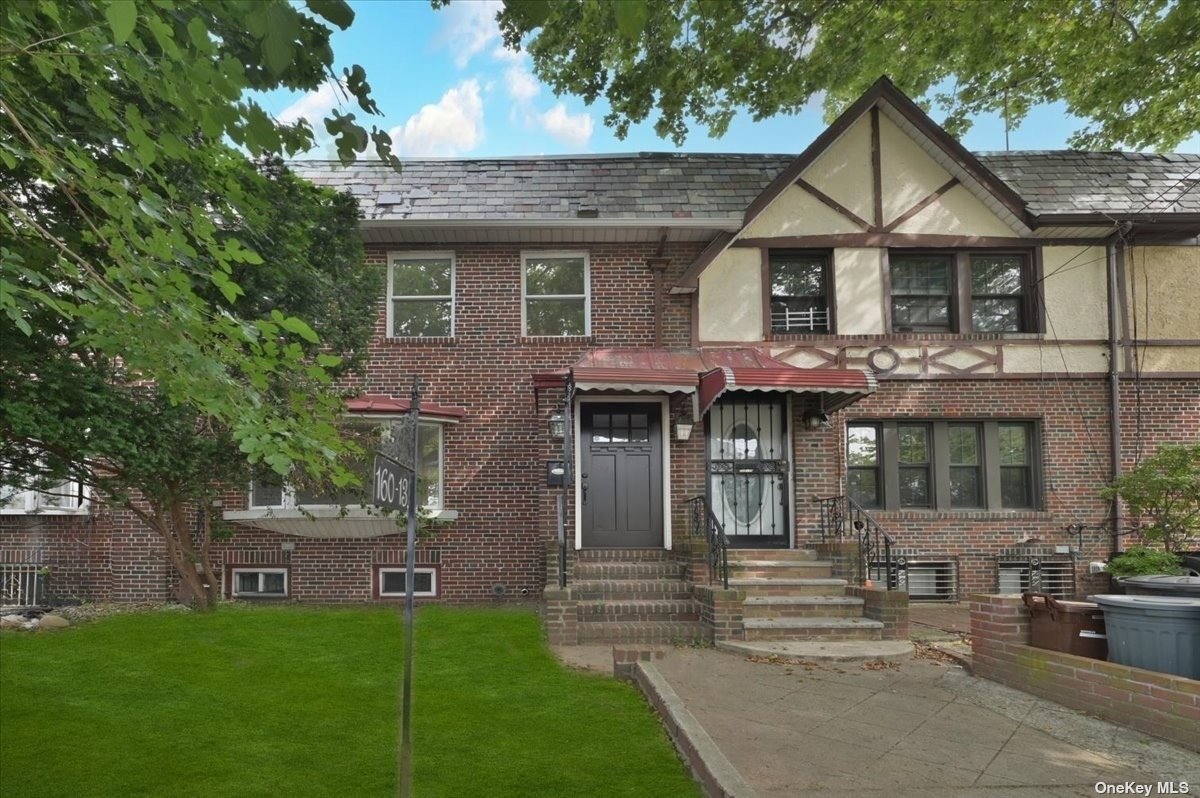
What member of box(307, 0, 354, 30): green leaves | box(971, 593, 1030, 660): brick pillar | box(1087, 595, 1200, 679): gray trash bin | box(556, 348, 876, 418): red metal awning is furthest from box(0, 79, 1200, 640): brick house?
box(307, 0, 354, 30): green leaves

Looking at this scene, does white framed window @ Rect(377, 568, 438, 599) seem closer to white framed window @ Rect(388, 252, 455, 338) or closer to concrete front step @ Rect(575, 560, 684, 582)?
concrete front step @ Rect(575, 560, 684, 582)

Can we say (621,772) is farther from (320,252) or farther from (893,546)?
(893,546)

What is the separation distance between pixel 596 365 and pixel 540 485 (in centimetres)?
220

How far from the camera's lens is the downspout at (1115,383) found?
1159cm

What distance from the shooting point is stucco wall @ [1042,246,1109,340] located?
11.8 meters

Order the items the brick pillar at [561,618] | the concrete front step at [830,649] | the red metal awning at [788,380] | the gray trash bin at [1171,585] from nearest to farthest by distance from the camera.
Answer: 1. the gray trash bin at [1171,585]
2. the concrete front step at [830,649]
3. the brick pillar at [561,618]
4. the red metal awning at [788,380]

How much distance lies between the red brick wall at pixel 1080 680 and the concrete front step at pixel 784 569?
2.69m

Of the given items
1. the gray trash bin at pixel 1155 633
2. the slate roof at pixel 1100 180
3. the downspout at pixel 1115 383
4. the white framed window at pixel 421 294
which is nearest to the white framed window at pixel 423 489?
the white framed window at pixel 421 294

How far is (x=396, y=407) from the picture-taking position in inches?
435

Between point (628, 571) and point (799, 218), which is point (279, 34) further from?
point (799, 218)

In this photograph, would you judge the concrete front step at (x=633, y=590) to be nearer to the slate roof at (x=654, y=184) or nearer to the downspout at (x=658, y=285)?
the downspout at (x=658, y=285)

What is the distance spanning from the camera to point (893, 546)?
38.0ft

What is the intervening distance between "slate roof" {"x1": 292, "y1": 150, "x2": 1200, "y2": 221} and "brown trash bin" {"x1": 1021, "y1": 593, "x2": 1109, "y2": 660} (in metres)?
6.90

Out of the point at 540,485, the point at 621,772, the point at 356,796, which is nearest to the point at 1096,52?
the point at 540,485
